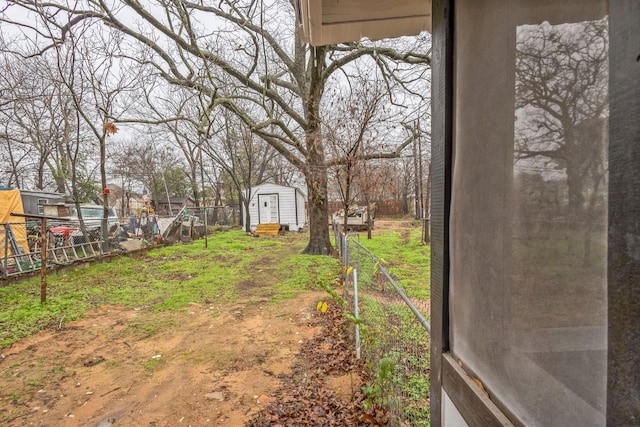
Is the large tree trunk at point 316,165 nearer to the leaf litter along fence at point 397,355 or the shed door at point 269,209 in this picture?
the leaf litter along fence at point 397,355

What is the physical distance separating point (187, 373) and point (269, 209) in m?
16.5

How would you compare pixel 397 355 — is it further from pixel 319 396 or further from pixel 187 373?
pixel 187 373

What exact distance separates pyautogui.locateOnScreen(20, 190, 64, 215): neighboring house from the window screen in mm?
14282

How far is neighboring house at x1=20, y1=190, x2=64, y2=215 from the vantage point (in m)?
11.3

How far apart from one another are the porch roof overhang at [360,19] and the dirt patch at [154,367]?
9.86ft

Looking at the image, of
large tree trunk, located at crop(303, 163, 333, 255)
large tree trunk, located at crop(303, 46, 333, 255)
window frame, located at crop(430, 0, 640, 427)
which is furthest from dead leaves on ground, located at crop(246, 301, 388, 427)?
large tree trunk, located at crop(303, 163, 333, 255)

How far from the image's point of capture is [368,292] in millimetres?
4176

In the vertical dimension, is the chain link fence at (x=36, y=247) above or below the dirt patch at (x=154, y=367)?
above

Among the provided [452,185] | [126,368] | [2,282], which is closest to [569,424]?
[452,185]

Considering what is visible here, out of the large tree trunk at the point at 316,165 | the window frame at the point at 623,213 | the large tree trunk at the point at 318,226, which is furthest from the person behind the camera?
the large tree trunk at the point at 318,226

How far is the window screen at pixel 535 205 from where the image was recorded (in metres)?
0.53

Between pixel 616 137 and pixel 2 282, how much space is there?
9.65m

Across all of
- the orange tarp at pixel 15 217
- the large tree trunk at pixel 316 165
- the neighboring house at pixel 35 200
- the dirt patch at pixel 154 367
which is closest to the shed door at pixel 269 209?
the large tree trunk at pixel 316 165

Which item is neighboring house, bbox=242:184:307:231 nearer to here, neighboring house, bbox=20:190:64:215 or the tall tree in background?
the tall tree in background
